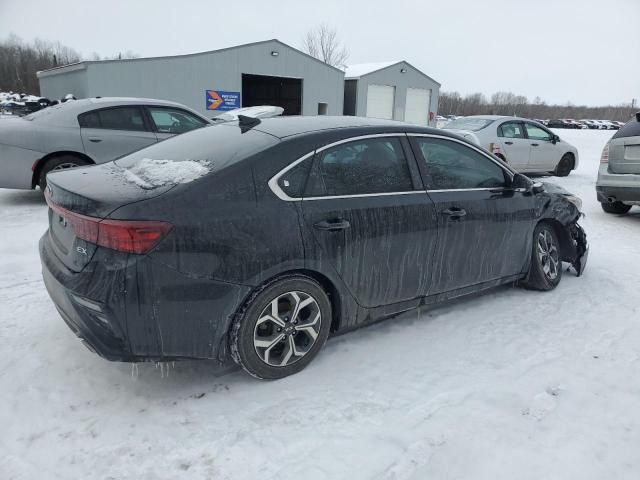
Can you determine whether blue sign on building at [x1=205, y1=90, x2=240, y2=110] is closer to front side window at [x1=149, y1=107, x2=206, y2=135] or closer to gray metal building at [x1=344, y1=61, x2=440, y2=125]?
gray metal building at [x1=344, y1=61, x2=440, y2=125]

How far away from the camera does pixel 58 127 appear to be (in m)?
6.78

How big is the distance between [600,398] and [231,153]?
2.59 m

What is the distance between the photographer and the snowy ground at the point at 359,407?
7.45 feet

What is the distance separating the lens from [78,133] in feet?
22.5

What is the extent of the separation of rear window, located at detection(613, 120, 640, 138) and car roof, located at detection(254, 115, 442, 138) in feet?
16.9

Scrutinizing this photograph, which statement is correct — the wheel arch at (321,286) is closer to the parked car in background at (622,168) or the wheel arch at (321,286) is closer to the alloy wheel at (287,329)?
the alloy wheel at (287,329)

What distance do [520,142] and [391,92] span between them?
63.0 feet

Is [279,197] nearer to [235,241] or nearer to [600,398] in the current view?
[235,241]

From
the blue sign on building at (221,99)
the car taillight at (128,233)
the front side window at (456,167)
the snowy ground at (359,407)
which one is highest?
the blue sign on building at (221,99)

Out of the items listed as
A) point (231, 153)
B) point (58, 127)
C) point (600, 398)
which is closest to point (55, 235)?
point (231, 153)

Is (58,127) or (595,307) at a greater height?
(58,127)

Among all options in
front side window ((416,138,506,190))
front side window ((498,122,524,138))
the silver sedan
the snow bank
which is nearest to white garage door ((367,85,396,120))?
front side window ((498,122,524,138))

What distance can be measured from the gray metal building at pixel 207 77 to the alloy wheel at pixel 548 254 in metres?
18.4

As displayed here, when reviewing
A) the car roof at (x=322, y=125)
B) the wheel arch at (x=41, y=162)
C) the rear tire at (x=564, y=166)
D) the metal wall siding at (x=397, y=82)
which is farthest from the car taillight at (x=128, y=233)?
the metal wall siding at (x=397, y=82)
